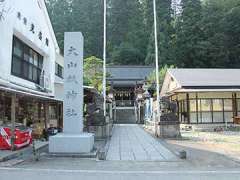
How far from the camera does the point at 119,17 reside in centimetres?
6831

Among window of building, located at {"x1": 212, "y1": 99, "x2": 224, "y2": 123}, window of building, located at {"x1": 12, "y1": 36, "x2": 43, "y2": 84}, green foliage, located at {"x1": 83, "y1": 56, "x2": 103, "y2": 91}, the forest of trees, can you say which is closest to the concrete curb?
window of building, located at {"x1": 12, "y1": 36, "x2": 43, "y2": 84}

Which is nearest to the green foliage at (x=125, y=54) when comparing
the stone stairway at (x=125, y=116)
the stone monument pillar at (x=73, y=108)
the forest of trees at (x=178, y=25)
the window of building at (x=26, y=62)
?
the forest of trees at (x=178, y=25)

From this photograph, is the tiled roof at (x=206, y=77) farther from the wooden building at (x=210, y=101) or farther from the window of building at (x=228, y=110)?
the window of building at (x=228, y=110)

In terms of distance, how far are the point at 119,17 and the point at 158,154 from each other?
56804 millimetres

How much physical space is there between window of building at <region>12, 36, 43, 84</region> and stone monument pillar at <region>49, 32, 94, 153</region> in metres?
4.26

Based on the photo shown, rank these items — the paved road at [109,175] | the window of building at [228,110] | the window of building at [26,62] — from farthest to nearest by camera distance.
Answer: the window of building at [228,110]
the window of building at [26,62]
the paved road at [109,175]

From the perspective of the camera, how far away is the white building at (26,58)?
15.0 metres

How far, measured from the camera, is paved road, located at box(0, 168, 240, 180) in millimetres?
8762

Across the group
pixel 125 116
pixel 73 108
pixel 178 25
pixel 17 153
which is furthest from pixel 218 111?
pixel 178 25

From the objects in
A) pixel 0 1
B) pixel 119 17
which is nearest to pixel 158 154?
pixel 0 1

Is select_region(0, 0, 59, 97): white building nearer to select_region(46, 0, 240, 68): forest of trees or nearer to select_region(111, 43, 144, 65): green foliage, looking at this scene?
select_region(46, 0, 240, 68): forest of trees

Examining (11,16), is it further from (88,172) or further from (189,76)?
(189,76)

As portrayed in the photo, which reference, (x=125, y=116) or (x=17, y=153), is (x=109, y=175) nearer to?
(x=17, y=153)

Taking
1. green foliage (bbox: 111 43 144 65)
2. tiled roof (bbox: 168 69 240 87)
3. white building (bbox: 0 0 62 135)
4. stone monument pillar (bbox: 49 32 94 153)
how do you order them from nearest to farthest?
stone monument pillar (bbox: 49 32 94 153)
white building (bbox: 0 0 62 135)
tiled roof (bbox: 168 69 240 87)
green foliage (bbox: 111 43 144 65)
